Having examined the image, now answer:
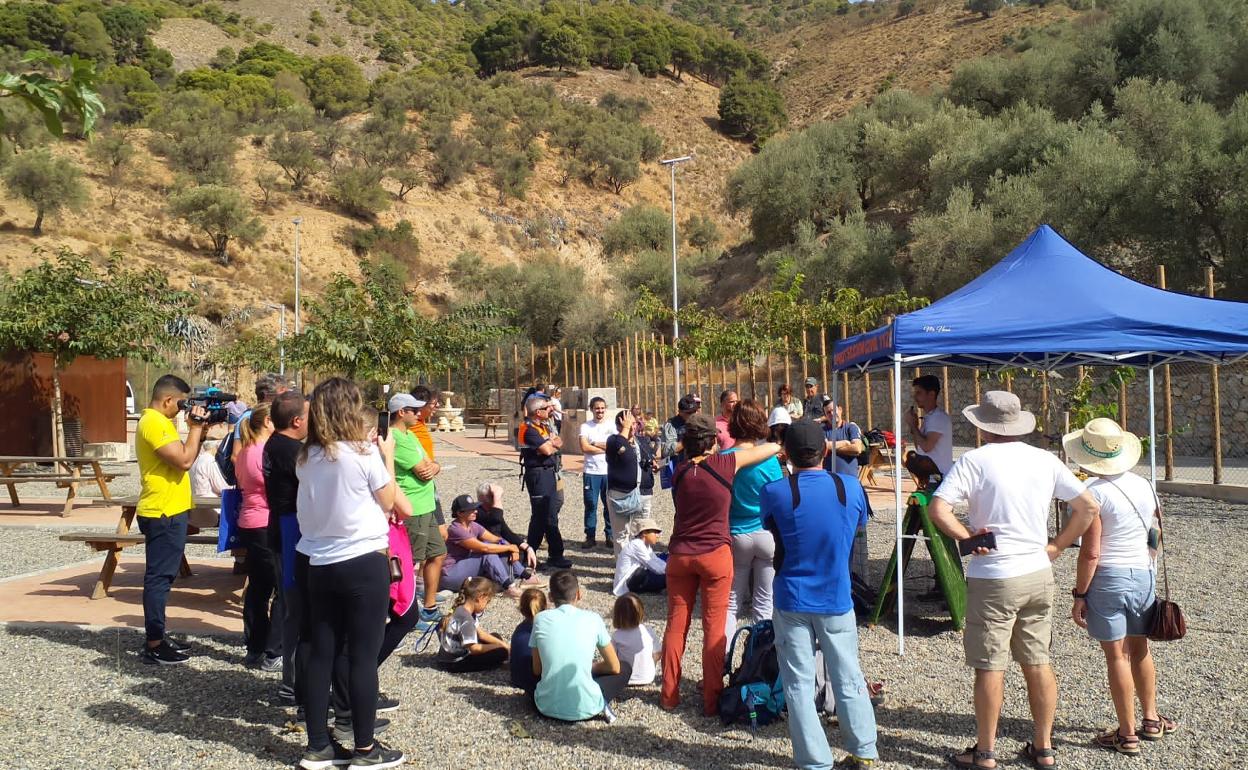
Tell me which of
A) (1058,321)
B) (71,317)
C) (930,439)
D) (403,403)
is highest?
(71,317)

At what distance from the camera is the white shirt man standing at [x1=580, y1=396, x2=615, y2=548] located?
32.1ft

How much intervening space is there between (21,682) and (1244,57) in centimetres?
3906

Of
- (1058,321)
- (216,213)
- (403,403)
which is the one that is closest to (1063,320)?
(1058,321)

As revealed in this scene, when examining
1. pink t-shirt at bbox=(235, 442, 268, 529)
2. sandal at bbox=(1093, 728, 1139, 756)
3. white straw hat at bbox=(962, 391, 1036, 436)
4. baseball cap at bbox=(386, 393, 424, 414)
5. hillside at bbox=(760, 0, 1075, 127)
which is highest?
hillside at bbox=(760, 0, 1075, 127)

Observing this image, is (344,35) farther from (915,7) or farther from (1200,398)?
(1200,398)

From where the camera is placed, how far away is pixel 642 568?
7.87 meters

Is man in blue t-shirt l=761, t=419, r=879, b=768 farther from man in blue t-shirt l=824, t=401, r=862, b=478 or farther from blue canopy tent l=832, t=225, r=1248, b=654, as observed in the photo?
man in blue t-shirt l=824, t=401, r=862, b=478

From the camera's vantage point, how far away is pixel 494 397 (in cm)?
3534

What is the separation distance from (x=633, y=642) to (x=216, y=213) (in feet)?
156

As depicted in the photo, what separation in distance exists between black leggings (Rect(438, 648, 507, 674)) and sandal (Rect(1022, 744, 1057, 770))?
3085 millimetres

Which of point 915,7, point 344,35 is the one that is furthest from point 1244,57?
point 344,35

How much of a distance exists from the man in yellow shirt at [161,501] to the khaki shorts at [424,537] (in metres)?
1.52

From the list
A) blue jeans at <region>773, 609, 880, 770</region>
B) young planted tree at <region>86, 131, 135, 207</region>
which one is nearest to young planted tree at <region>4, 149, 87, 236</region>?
young planted tree at <region>86, 131, 135, 207</region>

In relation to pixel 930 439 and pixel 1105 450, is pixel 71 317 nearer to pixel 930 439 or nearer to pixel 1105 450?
pixel 930 439
